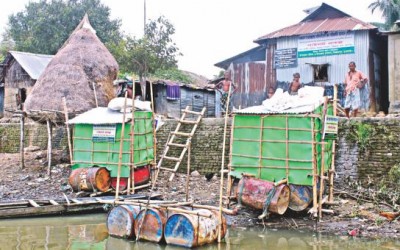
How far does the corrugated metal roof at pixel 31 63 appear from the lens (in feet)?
80.7

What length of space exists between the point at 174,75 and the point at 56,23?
9438mm

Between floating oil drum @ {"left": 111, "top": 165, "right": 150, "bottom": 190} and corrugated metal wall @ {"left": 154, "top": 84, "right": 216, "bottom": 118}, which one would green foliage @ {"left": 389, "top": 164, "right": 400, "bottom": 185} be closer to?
floating oil drum @ {"left": 111, "top": 165, "right": 150, "bottom": 190}

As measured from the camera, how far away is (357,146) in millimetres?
11469

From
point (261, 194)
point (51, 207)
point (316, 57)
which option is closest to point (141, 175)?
point (51, 207)

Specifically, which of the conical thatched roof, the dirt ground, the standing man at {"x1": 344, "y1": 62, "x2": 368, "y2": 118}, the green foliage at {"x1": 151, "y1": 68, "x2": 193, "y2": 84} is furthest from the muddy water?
the green foliage at {"x1": 151, "y1": 68, "x2": 193, "y2": 84}

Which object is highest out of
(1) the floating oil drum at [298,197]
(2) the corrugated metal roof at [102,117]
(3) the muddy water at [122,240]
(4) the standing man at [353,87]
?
(4) the standing man at [353,87]

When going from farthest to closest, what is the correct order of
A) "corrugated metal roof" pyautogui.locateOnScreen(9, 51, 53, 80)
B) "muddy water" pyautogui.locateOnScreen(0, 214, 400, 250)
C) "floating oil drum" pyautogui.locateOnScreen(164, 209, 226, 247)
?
A: "corrugated metal roof" pyautogui.locateOnScreen(9, 51, 53, 80) < "muddy water" pyautogui.locateOnScreen(0, 214, 400, 250) < "floating oil drum" pyautogui.locateOnScreen(164, 209, 226, 247)

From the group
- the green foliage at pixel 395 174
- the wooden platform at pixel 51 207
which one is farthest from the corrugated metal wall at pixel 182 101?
the green foliage at pixel 395 174

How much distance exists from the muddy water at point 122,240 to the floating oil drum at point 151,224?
14 centimetres

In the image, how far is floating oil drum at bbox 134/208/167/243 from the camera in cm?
804

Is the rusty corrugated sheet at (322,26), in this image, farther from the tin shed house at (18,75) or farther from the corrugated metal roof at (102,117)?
the tin shed house at (18,75)

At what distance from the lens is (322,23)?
1706cm

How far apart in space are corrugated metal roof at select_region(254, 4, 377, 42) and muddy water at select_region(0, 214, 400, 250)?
381 inches

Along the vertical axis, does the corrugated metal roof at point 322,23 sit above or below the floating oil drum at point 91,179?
above
